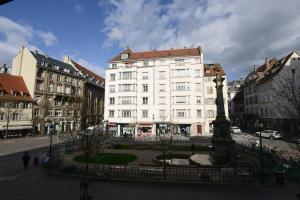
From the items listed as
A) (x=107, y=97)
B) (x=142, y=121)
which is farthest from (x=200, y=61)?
(x=107, y=97)

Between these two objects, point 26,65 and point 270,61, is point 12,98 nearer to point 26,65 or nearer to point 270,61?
point 26,65

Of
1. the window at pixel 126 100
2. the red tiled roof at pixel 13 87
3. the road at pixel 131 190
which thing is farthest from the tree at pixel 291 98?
the red tiled roof at pixel 13 87

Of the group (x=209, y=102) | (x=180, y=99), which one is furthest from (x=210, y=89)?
(x=180, y=99)

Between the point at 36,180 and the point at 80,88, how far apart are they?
53.0m

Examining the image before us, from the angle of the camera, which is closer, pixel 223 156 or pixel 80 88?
pixel 223 156

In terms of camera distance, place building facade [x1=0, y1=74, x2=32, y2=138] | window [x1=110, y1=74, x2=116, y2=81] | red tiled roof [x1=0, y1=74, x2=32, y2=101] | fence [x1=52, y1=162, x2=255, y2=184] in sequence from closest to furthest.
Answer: fence [x1=52, y1=162, x2=255, y2=184]
building facade [x1=0, y1=74, x2=32, y2=138]
red tiled roof [x1=0, y1=74, x2=32, y2=101]
window [x1=110, y1=74, x2=116, y2=81]

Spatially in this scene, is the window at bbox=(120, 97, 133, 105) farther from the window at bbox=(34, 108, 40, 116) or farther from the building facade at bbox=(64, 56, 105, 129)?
the window at bbox=(34, 108, 40, 116)

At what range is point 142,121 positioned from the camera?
49.9 m

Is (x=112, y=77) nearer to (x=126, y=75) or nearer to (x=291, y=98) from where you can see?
(x=126, y=75)

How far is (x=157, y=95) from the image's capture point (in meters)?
50.2

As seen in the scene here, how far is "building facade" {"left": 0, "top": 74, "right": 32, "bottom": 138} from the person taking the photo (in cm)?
4366

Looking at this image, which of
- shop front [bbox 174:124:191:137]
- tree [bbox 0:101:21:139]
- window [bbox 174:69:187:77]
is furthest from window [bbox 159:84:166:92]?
tree [bbox 0:101:21:139]

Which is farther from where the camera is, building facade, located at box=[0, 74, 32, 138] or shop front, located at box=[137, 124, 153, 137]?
shop front, located at box=[137, 124, 153, 137]

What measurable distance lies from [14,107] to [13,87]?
488cm
